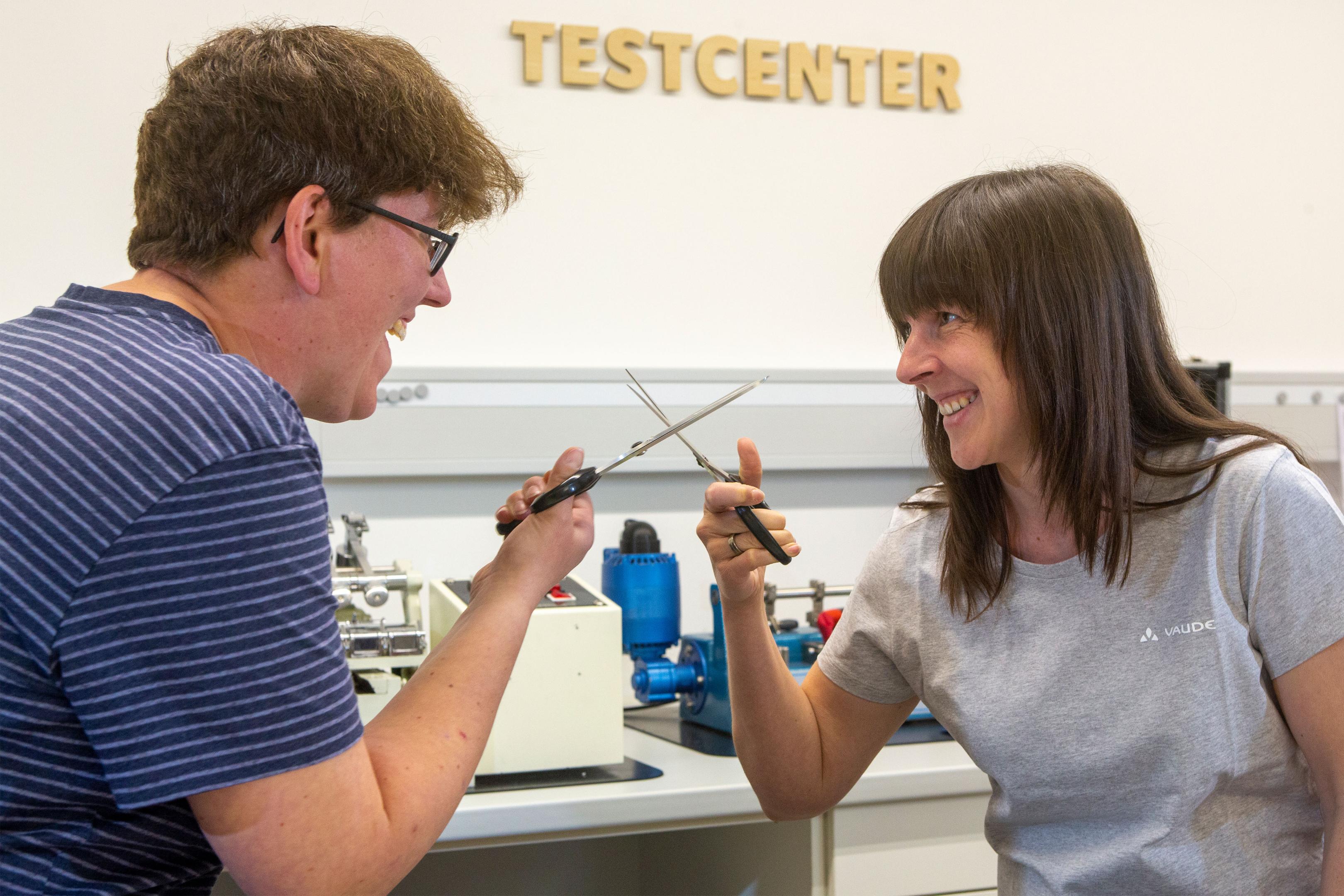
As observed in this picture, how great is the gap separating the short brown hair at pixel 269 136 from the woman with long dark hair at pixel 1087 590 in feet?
1.55

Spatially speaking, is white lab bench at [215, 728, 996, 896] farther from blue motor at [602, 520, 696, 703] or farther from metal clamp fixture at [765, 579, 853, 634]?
metal clamp fixture at [765, 579, 853, 634]

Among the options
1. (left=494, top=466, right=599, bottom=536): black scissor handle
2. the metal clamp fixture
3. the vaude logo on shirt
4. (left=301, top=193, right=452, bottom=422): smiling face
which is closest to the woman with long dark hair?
the vaude logo on shirt

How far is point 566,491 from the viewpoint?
101 cm

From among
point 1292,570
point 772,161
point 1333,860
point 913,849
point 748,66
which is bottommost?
point 913,849

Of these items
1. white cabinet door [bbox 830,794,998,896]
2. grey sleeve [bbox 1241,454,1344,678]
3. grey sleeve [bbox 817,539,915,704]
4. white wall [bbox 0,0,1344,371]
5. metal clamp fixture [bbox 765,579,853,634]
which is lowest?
white cabinet door [bbox 830,794,998,896]

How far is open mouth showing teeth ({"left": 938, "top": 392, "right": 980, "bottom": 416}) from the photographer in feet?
3.94

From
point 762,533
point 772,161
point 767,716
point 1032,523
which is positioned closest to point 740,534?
point 762,533

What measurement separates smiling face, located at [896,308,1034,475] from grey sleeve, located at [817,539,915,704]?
163 mm

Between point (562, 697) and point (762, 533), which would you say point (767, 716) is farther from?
point (562, 697)

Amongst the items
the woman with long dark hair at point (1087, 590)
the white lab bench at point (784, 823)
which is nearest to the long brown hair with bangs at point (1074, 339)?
the woman with long dark hair at point (1087, 590)

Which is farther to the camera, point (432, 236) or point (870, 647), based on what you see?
point (870, 647)

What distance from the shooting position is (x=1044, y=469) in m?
1.19

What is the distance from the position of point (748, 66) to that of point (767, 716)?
1633 millimetres

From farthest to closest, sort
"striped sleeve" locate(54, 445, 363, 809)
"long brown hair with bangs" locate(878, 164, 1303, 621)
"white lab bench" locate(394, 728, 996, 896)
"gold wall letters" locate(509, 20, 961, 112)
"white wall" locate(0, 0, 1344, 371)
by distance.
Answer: "gold wall letters" locate(509, 20, 961, 112)
"white wall" locate(0, 0, 1344, 371)
"white lab bench" locate(394, 728, 996, 896)
"long brown hair with bangs" locate(878, 164, 1303, 621)
"striped sleeve" locate(54, 445, 363, 809)
